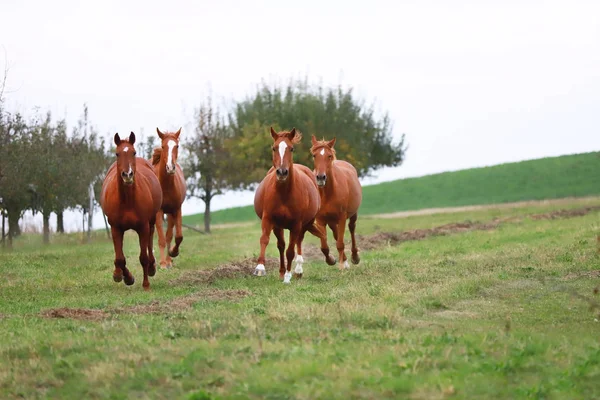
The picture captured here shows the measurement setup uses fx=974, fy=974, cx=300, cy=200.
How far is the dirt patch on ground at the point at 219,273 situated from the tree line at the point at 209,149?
994cm

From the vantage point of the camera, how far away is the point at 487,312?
479 inches

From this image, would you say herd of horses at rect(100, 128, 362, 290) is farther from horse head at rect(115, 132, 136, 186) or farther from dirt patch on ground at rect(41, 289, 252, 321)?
dirt patch on ground at rect(41, 289, 252, 321)

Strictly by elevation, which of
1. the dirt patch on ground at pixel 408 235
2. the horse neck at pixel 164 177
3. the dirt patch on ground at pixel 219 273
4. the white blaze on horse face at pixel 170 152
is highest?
the white blaze on horse face at pixel 170 152

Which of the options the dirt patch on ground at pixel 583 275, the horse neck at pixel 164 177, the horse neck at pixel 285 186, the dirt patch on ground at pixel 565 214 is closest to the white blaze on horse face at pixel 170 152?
the horse neck at pixel 164 177

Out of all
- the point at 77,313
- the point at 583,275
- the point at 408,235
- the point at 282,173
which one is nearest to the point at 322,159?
the point at 282,173

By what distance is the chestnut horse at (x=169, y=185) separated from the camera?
18906 mm

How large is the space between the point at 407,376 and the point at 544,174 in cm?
7025

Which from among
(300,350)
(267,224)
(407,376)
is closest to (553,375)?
(407,376)

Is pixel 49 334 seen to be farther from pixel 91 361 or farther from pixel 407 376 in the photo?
pixel 407 376

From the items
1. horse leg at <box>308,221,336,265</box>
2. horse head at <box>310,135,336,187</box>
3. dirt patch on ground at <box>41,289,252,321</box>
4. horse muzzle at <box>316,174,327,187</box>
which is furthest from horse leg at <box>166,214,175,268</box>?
dirt patch on ground at <box>41,289,252,321</box>

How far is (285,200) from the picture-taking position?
16328 millimetres

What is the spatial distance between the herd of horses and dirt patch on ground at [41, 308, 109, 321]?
2.73m

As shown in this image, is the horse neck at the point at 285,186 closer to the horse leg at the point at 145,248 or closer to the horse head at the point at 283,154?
the horse head at the point at 283,154

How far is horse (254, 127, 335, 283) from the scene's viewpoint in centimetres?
1580
